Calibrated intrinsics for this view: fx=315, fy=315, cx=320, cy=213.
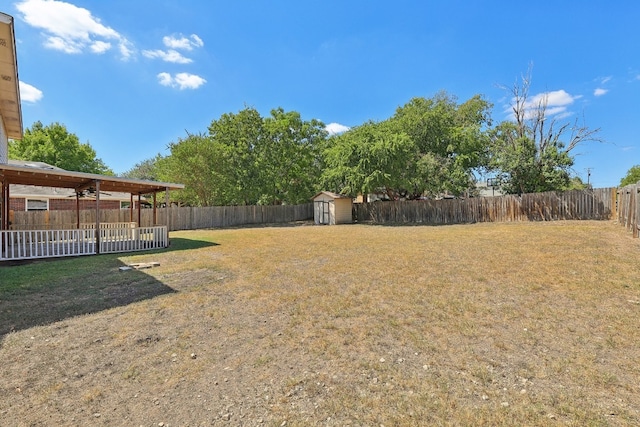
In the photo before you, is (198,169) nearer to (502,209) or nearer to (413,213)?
(413,213)

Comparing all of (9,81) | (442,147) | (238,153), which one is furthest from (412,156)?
(9,81)

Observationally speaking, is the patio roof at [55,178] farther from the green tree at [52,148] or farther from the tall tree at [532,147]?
the green tree at [52,148]

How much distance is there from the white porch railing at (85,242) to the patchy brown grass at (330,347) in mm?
3322

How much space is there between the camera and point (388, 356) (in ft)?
10.1

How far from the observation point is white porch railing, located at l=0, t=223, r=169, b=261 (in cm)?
931

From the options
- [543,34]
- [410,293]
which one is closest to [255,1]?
[410,293]

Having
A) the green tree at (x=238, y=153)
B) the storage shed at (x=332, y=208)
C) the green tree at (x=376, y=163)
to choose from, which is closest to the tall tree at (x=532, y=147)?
the green tree at (x=376, y=163)

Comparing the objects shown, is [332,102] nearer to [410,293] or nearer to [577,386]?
[410,293]

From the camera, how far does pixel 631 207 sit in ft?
31.0

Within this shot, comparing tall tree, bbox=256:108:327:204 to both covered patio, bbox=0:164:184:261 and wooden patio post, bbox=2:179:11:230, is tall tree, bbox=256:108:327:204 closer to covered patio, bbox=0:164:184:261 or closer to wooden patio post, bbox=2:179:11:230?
covered patio, bbox=0:164:184:261

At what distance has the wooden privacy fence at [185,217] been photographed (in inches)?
651

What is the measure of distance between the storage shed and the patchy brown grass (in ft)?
53.4

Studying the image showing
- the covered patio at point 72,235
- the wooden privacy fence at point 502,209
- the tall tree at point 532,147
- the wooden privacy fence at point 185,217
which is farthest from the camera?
the tall tree at point 532,147

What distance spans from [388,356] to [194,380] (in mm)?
1786
